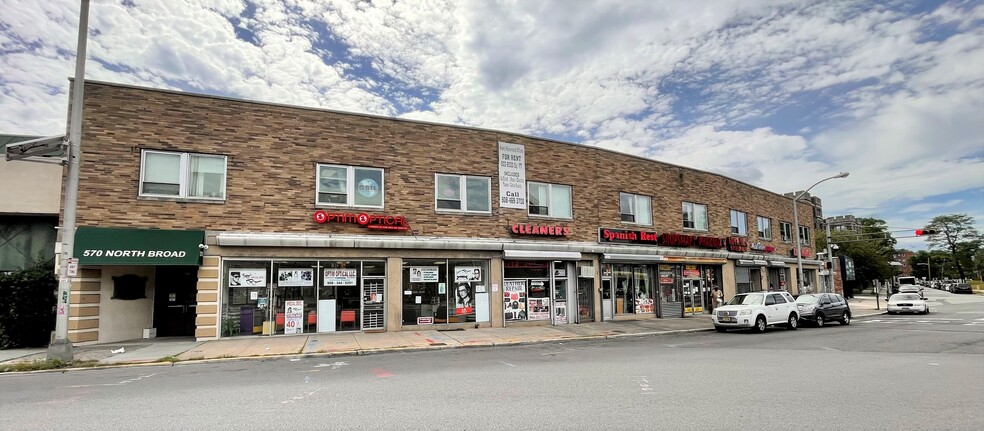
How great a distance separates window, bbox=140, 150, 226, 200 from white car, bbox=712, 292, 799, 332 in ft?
57.4

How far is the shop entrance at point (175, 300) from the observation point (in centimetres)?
1683

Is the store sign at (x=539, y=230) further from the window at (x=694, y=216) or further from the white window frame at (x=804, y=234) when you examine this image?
the white window frame at (x=804, y=234)

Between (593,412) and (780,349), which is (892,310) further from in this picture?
(593,412)

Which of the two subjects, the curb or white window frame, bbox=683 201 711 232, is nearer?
the curb

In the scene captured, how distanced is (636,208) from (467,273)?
30.7 feet

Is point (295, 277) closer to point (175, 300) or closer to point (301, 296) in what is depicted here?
point (301, 296)

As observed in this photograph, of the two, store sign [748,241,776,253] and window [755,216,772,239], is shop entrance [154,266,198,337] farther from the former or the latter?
window [755,216,772,239]

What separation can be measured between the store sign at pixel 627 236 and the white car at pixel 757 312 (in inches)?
182

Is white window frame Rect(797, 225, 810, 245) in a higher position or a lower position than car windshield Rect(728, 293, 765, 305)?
higher

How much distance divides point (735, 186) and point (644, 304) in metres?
11.4

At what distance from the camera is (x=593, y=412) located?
6.53 meters

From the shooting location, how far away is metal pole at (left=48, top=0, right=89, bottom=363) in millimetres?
11578

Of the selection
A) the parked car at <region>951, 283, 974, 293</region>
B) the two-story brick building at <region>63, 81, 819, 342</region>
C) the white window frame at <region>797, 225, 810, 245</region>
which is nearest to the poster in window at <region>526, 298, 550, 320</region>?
the two-story brick building at <region>63, 81, 819, 342</region>

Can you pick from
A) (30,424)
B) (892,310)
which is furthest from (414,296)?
(892,310)
